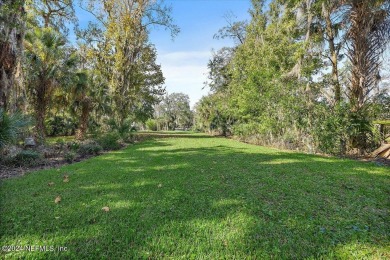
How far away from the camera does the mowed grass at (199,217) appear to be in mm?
1956

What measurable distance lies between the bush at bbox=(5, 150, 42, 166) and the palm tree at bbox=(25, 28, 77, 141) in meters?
4.18

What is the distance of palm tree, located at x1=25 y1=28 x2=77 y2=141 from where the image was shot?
9.59 metres

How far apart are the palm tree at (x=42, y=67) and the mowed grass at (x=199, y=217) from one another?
7.29 m

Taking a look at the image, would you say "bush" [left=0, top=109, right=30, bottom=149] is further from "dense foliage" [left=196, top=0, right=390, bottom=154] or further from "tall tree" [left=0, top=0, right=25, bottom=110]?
"dense foliage" [left=196, top=0, right=390, bottom=154]

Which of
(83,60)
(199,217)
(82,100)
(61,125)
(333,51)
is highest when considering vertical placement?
(83,60)

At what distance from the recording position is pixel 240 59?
1648 centimetres

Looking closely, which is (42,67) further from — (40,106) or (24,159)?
(24,159)

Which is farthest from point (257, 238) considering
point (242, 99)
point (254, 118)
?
point (242, 99)

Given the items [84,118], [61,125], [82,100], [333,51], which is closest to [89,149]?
[82,100]

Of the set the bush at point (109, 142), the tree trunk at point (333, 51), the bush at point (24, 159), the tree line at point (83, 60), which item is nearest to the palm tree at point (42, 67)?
the tree line at point (83, 60)

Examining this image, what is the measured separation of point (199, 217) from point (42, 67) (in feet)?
35.6

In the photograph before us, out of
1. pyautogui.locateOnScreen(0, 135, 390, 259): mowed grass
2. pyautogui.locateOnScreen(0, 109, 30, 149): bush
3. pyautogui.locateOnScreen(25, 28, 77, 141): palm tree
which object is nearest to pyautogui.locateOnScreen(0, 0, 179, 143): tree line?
pyautogui.locateOnScreen(25, 28, 77, 141): palm tree

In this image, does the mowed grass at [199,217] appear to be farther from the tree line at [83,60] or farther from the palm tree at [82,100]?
the palm tree at [82,100]

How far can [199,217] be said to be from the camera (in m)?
2.55
